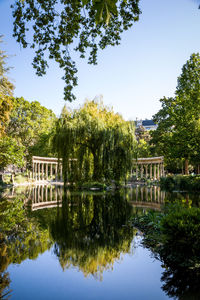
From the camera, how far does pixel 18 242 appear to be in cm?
510

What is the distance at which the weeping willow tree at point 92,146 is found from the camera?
1641 centimetres

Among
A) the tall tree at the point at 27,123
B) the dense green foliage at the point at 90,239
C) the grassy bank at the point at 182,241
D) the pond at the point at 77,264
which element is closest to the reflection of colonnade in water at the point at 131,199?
the dense green foliage at the point at 90,239

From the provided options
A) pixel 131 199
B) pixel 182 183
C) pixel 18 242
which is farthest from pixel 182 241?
pixel 182 183

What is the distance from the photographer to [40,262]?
13.6 feet

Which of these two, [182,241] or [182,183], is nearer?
[182,241]

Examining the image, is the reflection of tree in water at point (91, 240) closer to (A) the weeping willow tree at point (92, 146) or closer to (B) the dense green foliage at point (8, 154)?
(A) the weeping willow tree at point (92, 146)

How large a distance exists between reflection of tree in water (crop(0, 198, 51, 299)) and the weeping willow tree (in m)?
9.24

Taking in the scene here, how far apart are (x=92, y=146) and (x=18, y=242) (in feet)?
40.5

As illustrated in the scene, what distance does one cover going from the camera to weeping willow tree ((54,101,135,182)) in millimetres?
16406

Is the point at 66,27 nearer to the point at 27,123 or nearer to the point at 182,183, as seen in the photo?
the point at 182,183

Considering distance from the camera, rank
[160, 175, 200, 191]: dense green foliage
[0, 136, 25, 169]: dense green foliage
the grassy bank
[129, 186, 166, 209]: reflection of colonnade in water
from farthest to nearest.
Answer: [0, 136, 25, 169]: dense green foliage
[160, 175, 200, 191]: dense green foliage
[129, 186, 166, 209]: reflection of colonnade in water
the grassy bank

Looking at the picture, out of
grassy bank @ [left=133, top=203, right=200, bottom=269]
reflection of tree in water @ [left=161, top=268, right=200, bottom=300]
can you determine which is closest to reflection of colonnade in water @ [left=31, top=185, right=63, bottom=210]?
grassy bank @ [left=133, top=203, right=200, bottom=269]

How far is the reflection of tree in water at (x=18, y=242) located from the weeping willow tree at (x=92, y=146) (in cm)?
924

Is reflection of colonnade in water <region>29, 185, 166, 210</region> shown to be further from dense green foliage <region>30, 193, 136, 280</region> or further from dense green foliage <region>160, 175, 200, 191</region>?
dense green foliage <region>160, 175, 200, 191</region>
